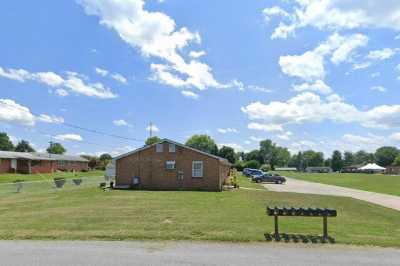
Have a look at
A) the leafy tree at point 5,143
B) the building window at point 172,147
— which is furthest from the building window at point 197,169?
the leafy tree at point 5,143

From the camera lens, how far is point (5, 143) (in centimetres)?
12069

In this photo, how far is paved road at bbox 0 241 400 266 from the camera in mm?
8203

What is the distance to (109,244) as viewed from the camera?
10000 millimetres

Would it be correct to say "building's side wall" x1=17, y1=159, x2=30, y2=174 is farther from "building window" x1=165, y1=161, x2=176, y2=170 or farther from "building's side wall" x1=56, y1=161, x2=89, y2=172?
"building window" x1=165, y1=161, x2=176, y2=170

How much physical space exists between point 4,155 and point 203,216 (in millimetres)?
53017

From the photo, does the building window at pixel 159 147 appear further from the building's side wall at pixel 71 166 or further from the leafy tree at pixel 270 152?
the leafy tree at pixel 270 152

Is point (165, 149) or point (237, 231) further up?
point (165, 149)

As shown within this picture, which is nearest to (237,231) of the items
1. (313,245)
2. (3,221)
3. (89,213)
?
(313,245)

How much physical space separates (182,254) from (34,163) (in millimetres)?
64671

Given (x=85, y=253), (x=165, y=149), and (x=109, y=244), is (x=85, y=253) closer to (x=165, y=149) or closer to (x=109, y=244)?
(x=109, y=244)

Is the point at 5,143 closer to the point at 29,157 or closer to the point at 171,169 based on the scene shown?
the point at 29,157

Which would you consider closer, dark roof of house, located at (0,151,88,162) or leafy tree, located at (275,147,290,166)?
dark roof of house, located at (0,151,88,162)

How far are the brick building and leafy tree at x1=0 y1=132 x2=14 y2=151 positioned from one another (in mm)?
95865

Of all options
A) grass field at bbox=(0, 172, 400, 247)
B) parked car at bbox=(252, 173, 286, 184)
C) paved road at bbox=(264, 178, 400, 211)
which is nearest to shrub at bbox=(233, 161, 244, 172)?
parked car at bbox=(252, 173, 286, 184)
